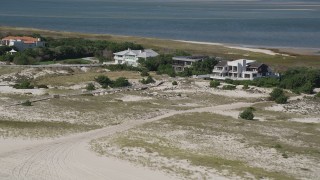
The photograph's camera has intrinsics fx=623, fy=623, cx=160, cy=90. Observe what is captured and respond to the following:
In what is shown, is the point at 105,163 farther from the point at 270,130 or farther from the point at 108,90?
the point at 108,90

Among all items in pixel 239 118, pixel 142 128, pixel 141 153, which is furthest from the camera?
pixel 239 118

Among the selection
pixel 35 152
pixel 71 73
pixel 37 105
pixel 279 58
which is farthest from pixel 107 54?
pixel 35 152

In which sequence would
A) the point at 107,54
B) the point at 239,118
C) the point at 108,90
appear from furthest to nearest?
the point at 107,54
the point at 108,90
the point at 239,118

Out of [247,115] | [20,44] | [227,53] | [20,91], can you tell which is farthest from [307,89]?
[20,44]

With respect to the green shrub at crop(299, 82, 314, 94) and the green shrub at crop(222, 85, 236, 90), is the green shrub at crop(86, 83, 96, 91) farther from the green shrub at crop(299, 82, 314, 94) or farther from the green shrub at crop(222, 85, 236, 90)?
the green shrub at crop(299, 82, 314, 94)

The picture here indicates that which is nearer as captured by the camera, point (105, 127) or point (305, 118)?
point (105, 127)
